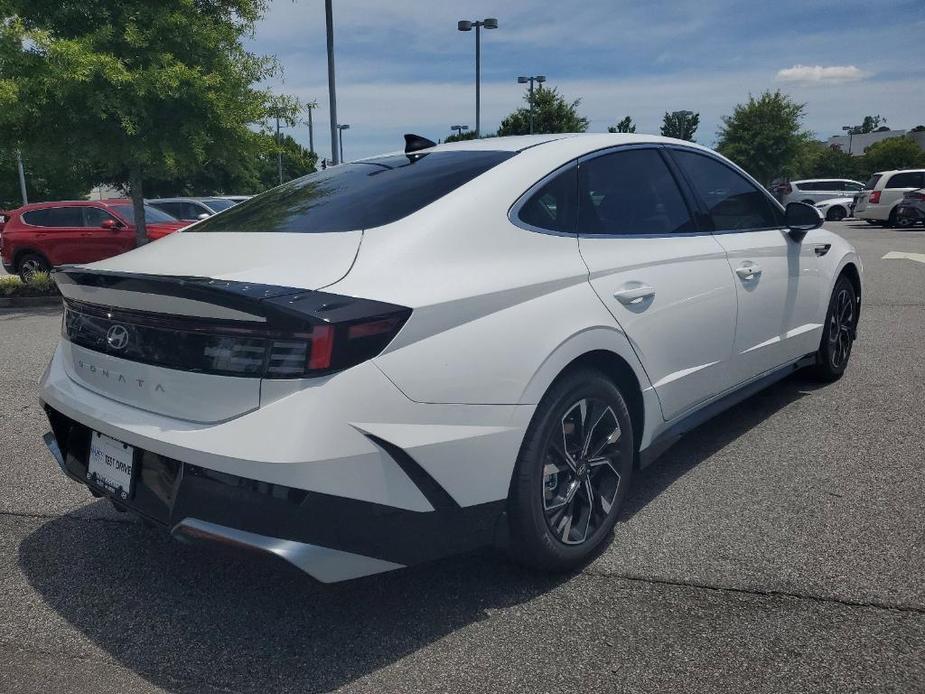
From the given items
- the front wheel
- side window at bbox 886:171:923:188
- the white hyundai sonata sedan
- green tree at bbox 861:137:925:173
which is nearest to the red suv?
the white hyundai sonata sedan

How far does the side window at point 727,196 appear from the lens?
3.96 metres

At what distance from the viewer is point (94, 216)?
14.1m

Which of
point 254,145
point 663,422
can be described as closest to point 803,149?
point 254,145

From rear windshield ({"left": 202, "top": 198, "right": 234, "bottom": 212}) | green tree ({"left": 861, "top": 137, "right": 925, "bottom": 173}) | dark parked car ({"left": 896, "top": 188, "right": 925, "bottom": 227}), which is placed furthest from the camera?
green tree ({"left": 861, "top": 137, "right": 925, "bottom": 173})

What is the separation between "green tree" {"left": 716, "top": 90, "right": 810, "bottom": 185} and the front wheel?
43959 millimetres

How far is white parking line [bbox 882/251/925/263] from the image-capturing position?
14.0 metres

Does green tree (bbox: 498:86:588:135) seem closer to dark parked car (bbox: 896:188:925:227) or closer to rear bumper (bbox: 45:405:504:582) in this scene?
dark parked car (bbox: 896:188:925:227)

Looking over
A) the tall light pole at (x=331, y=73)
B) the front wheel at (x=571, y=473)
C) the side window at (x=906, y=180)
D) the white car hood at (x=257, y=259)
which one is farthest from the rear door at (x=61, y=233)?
the side window at (x=906, y=180)

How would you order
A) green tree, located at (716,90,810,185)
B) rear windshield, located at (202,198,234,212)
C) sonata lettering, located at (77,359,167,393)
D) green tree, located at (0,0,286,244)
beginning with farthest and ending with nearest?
green tree, located at (716,90,810,185)
rear windshield, located at (202,198,234,212)
green tree, located at (0,0,286,244)
sonata lettering, located at (77,359,167,393)

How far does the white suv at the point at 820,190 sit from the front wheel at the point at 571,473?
31.6 metres

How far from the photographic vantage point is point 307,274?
7.71 ft

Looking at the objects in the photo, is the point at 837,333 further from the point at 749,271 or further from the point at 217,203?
the point at 217,203

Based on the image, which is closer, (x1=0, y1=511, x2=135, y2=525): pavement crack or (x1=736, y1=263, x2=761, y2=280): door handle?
(x1=0, y1=511, x2=135, y2=525): pavement crack

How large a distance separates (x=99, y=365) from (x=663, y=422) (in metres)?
2.24
